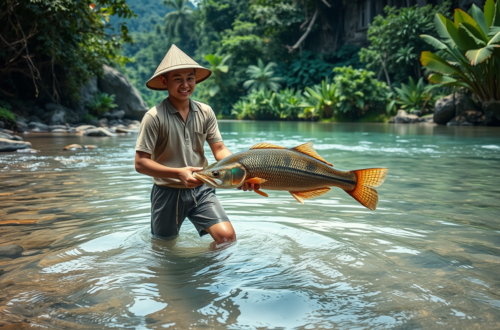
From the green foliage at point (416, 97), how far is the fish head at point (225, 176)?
2497cm

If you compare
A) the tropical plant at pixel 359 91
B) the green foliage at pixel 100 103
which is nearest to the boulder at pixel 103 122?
the green foliage at pixel 100 103

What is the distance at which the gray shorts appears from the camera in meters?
3.49

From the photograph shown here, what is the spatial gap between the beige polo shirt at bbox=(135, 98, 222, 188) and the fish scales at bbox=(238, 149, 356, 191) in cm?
83

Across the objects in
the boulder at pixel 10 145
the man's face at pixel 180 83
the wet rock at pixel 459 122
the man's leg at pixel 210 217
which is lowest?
the man's leg at pixel 210 217

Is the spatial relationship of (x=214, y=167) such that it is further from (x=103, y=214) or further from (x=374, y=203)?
(x=103, y=214)

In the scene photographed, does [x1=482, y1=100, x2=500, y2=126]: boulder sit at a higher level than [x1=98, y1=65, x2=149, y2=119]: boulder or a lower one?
lower

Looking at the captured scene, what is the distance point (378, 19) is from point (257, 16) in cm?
1245

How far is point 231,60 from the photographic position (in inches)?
1700

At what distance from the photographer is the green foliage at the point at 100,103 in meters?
21.7

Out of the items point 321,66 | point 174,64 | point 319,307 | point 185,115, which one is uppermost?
point 321,66

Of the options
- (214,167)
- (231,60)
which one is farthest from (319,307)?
(231,60)

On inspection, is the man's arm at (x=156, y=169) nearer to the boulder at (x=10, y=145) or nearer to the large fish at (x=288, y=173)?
the large fish at (x=288, y=173)

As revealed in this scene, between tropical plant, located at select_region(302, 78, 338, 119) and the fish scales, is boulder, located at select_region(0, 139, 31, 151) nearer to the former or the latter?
the fish scales

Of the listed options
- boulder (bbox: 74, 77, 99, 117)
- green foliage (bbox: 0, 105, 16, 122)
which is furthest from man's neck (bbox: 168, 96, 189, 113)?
boulder (bbox: 74, 77, 99, 117)
